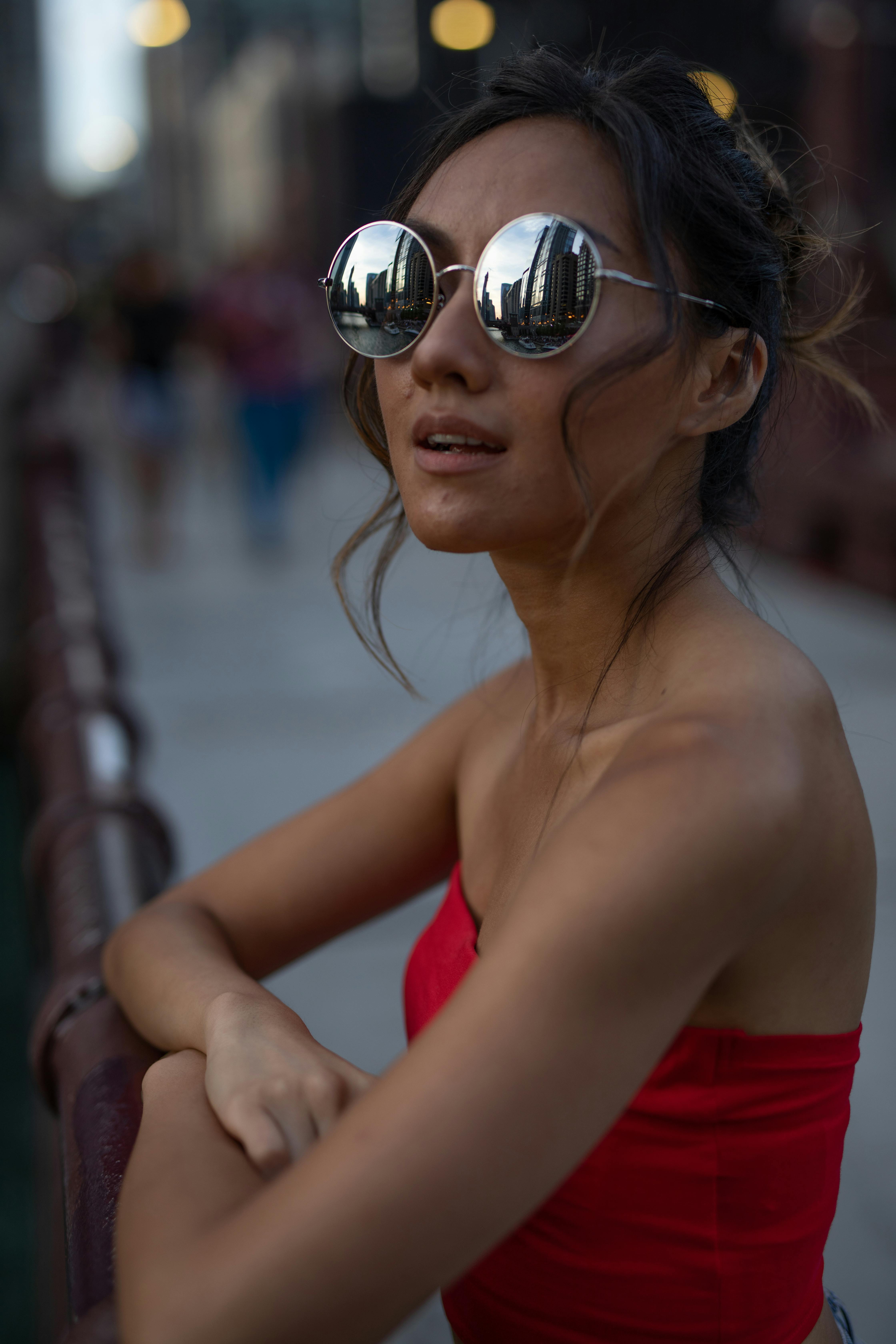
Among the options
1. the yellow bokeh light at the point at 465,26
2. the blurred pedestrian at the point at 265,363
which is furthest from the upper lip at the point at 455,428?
the yellow bokeh light at the point at 465,26

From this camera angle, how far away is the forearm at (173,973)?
151 cm

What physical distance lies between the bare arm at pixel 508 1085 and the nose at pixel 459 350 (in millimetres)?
491

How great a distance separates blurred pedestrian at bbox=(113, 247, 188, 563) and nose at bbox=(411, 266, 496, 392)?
872 centimetres

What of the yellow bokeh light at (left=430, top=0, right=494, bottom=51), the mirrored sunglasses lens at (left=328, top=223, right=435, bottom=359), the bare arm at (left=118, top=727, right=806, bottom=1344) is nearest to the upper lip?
the mirrored sunglasses lens at (left=328, top=223, right=435, bottom=359)

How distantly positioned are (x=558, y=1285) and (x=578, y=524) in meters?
0.83

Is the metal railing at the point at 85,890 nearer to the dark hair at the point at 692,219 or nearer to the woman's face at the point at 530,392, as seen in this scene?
the dark hair at the point at 692,219

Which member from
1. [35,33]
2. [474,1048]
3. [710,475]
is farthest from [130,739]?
[35,33]

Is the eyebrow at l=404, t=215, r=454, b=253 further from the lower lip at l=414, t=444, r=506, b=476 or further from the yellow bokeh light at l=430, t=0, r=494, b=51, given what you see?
the yellow bokeh light at l=430, t=0, r=494, b=51

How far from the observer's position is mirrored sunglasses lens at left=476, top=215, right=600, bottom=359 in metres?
1.27

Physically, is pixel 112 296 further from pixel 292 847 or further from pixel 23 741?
pixel 292 847

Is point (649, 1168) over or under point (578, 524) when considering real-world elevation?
under

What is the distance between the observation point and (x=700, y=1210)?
4.17 ft

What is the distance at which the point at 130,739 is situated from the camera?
422 cm

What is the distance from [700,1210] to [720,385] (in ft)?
2.91
